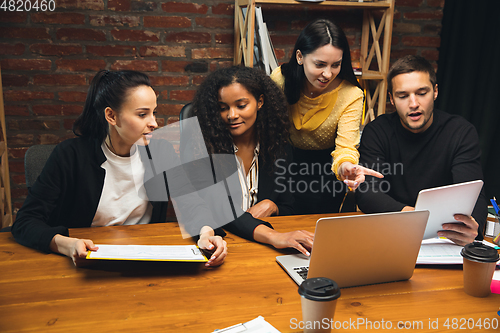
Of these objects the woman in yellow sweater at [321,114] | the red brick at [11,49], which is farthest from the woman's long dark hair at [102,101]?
the red brick at [11,49]

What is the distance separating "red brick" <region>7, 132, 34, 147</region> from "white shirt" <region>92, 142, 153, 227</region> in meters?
1.11

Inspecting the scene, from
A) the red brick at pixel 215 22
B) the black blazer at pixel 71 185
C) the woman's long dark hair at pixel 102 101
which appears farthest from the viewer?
the red brick at pixel 215 22

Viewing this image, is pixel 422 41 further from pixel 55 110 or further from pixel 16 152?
pixel 16 152

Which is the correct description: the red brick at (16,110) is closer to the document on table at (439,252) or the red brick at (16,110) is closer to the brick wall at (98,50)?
the brick wall at (98,50)

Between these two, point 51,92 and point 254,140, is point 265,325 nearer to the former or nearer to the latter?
point 254,140

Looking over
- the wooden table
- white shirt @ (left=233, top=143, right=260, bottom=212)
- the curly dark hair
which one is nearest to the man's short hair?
the curly dark hair

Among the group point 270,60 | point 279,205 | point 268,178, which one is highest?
point 270,60

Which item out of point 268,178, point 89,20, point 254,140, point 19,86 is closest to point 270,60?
point 254,140

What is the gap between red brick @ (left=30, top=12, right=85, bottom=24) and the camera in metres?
2.13

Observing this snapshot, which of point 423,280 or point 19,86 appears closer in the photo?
point 423,280

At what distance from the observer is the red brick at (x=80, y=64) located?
2.20 meters

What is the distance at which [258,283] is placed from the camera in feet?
3.01

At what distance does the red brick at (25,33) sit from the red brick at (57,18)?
0.17 ft

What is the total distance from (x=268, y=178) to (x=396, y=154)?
1.78 ft
